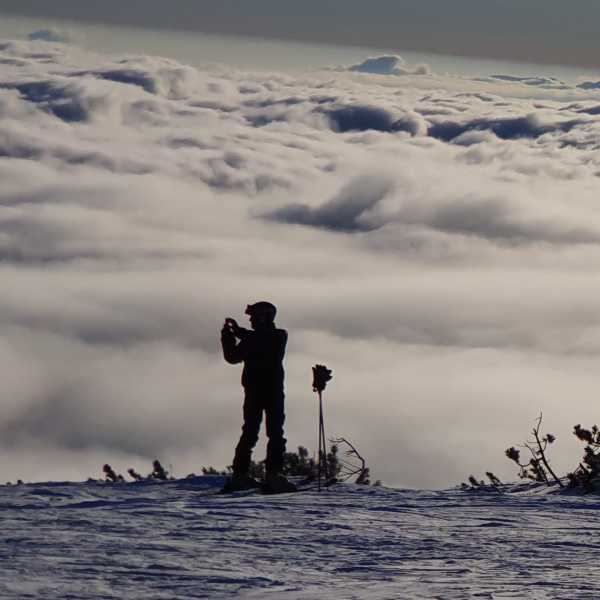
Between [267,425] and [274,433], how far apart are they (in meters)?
0.09

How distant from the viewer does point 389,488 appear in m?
9.04

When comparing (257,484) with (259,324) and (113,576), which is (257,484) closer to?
(259,324)

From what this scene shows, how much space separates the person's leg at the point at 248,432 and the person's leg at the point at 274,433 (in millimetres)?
87

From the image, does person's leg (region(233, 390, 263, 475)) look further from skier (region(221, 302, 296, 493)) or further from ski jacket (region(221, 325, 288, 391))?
ski jacket (region(221, 325, 288, 391))

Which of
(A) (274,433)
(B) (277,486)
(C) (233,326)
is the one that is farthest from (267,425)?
(C) (233,326)

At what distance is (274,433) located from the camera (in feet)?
30.4

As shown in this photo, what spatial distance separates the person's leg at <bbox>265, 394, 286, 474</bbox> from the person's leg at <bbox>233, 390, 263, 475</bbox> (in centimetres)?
9

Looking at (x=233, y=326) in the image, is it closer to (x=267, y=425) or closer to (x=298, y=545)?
(x=267, y=425)

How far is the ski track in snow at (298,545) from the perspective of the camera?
5.34 metres

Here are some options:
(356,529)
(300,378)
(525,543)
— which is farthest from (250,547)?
(300,378)

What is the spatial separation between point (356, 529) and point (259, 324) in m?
2.65

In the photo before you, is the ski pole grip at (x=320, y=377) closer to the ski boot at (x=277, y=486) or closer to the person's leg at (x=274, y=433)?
the person's leg at (x=274, y=433)

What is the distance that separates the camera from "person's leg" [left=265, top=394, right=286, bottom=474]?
30.3 ft

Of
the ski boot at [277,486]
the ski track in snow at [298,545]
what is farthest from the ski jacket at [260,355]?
the ski track in snow at [298,545]
